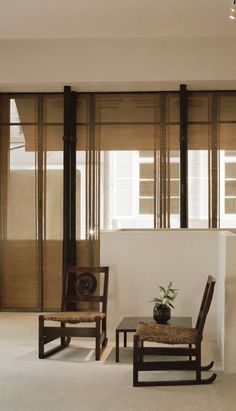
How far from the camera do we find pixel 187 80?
779 cm

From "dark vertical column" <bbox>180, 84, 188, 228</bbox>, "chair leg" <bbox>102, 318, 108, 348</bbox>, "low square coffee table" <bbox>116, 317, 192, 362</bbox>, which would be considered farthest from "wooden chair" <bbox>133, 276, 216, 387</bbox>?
"dark vertical column" <bbox>180, 84, 188, 228</bbox>

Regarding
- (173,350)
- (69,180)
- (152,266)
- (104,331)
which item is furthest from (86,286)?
(69,180)

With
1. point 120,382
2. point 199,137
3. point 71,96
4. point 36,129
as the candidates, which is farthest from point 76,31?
point 120,382

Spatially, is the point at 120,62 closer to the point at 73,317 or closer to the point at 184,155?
the point at 184,155

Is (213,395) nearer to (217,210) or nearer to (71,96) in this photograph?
(217,210)

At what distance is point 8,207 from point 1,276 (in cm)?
93

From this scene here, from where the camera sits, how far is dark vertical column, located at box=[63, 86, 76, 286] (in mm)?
8078

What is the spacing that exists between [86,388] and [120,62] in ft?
15.2

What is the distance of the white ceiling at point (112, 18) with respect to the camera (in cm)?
672

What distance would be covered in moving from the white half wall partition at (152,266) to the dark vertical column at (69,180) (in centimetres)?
198

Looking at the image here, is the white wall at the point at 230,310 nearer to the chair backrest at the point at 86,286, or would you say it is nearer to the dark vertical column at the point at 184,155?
the chair backrest at the point at 86,286

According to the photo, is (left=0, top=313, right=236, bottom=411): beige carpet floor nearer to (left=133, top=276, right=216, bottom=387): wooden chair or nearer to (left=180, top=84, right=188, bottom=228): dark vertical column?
(left=133, top=276, right=216, bottom=387): wooden chair

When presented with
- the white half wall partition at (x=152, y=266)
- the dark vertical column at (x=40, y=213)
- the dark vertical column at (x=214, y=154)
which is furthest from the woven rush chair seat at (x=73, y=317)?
the dark vertical column at (x=214, y=154)

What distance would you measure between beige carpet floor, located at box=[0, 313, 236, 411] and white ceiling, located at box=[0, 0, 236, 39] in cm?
368
